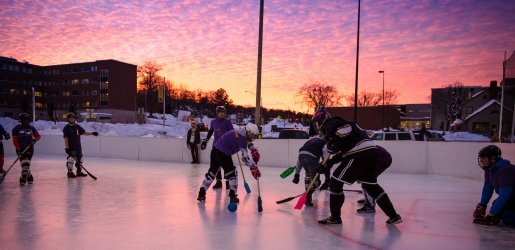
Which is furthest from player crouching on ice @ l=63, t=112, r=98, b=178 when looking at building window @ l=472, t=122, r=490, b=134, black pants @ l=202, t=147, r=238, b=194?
building window @ l=472, t=122, r=490, b=134

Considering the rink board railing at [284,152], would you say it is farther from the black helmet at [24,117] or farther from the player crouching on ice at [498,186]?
the black helmet at [24,117]

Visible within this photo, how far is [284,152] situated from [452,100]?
188 feet

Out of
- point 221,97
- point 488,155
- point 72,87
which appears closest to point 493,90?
point 488,155

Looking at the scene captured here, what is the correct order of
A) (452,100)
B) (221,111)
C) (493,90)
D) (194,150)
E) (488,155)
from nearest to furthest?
1. (488,155)
2. (221,111)
3. (194,150)
4. (493,90)
5. (452,100)

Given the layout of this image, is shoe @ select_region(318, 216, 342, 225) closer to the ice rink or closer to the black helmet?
the ice rink

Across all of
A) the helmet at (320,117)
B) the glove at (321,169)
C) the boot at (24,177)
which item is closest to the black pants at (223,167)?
the glove at (321,169)

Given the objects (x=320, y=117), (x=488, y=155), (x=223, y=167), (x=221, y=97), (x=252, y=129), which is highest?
(x=221, y=97)

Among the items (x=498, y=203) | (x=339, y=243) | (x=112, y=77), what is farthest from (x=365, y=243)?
(x=112, y=77)

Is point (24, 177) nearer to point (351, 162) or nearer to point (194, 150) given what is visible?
point (194, 150)

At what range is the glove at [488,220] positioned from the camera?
16.2 ft

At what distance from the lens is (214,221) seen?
5.02 m

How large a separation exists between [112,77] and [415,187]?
64.9 meters

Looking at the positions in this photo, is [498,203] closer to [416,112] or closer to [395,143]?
[395,143]

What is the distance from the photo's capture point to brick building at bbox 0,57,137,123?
216ft
